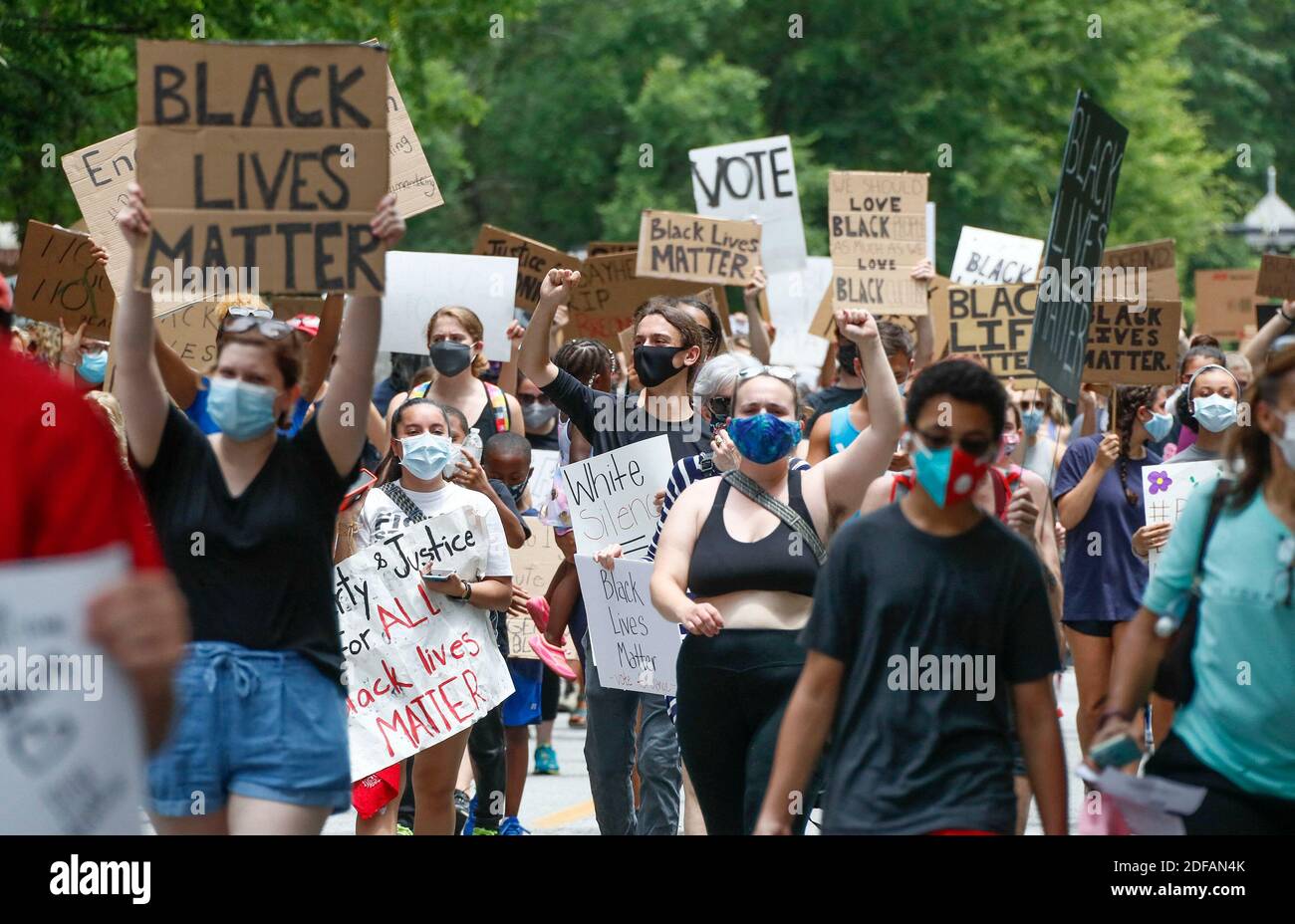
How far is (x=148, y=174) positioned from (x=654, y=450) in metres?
2.90

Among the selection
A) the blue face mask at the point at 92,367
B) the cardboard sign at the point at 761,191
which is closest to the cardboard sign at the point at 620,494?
the blue face mask at the point at 92,367

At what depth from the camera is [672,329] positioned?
7.71 meters

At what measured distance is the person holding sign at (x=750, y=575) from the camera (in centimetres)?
600

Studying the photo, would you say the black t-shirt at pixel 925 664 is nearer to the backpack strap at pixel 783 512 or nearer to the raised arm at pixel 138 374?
the backpack strap at pixel 783 512

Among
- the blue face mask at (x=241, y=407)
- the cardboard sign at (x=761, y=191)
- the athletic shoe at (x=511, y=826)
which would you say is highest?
the cardboard sign at (x=761, y=191)

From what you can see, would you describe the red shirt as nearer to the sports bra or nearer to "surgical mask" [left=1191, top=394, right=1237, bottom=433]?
the sports bra

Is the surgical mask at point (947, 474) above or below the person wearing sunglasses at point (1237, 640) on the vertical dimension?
above

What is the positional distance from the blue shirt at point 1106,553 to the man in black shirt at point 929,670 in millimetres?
4466

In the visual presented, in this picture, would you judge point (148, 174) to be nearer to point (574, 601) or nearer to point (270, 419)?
point (270, 419)

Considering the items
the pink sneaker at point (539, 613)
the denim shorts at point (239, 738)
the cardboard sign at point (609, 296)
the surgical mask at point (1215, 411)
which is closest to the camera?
the denim shorts at point (239, 738)

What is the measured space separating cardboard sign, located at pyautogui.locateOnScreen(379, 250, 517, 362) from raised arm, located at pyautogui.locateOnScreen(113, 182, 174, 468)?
6.11m

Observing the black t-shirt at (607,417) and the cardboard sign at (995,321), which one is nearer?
the black t-shirt at (607,417)

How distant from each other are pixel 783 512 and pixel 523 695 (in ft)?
11.0

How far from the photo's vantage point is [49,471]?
2.94 m
